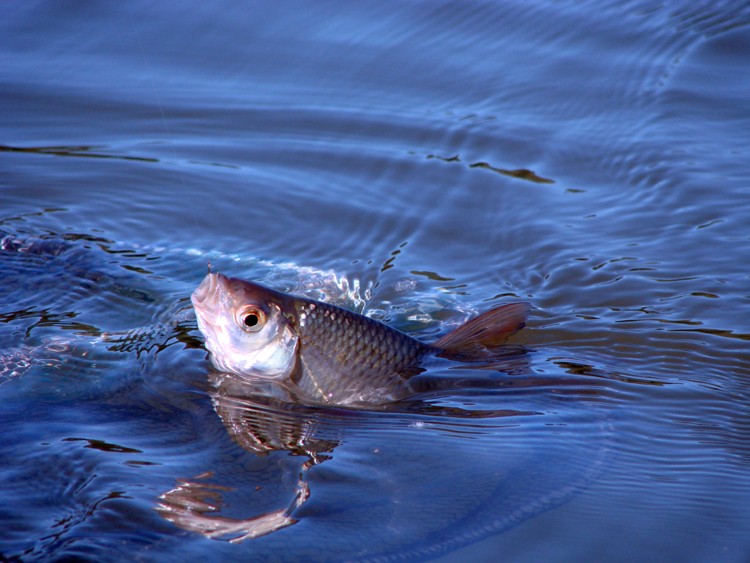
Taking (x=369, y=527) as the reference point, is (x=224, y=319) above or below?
above

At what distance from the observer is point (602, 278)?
5195mm

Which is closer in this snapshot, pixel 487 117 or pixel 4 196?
pixel 4 196

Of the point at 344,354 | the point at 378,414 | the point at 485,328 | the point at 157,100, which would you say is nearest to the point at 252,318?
the point at 344,354

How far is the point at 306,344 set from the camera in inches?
151

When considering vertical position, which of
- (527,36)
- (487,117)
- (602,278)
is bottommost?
(602,278)

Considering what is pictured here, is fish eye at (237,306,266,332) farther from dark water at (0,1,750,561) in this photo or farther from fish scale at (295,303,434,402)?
dark water at (0,1,750,561)

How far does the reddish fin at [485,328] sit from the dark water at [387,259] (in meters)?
0.13

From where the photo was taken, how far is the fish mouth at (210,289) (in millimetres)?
3871

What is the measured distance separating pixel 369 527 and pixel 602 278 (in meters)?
2.59

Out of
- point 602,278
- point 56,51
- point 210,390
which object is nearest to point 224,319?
point 210,390

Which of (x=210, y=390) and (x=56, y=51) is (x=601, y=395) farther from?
(x=56, y=51)

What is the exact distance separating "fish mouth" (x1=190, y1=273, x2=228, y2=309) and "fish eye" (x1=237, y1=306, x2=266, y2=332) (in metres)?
0.14

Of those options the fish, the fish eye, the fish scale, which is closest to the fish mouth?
the fish

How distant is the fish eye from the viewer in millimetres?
3830
